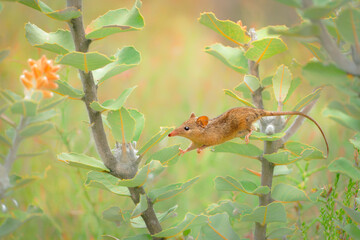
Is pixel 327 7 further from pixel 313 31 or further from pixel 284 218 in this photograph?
pixel 284 218

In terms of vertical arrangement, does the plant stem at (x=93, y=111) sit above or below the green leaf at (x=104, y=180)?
above

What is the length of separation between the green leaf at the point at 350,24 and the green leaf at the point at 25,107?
359 mm

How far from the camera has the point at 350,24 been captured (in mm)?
425

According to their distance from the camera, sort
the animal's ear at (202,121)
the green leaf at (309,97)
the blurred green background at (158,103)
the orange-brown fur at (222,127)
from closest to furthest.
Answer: the green leaf at (309,97) < the orange-brown fur at (222,127) < the animal's ear at (202,121) < the blurred green background at (158,103)

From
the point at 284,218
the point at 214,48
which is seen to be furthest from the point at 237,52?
the point at 284,218

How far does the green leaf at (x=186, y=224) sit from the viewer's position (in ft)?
1.95

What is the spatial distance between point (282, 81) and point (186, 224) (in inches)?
11.5

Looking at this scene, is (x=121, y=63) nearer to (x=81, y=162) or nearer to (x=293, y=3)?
(x=81, y=162)

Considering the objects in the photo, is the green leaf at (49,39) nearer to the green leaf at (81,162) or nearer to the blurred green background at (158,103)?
the green leaf at (81,162)

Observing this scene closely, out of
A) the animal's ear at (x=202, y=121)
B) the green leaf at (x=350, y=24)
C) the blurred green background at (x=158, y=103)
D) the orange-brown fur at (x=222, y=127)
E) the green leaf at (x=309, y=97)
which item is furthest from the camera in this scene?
the blurred green background at (x=158, y=103)

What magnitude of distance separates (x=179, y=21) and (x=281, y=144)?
176 centimetres

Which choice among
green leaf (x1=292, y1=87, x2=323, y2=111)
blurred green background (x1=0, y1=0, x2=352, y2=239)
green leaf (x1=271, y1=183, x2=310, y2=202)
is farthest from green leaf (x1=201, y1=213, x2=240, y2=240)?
blurred green background (x1=0, y1=0, x2=352, y2=239)

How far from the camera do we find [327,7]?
0.40 m

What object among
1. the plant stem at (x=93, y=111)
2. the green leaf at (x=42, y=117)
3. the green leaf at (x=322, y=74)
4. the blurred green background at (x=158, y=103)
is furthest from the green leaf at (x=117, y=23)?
the blurred green background at (x=158, y=103)
